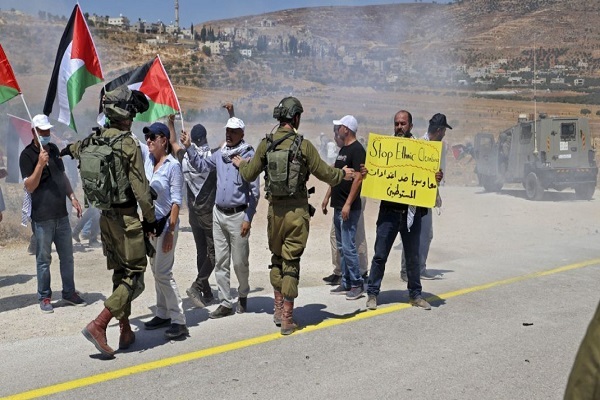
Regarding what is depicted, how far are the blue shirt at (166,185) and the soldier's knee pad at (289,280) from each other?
3.39 ft

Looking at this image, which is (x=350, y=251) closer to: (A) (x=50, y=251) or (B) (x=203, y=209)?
(B) (x=203, y=209)

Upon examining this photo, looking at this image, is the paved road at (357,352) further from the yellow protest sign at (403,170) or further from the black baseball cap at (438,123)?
the black baseball cap at (438,123)

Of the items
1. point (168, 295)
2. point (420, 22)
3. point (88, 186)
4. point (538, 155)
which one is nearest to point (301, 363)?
point (168, 295)

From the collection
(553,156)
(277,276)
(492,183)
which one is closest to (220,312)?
(277,276)

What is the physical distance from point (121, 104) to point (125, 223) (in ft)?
2.85

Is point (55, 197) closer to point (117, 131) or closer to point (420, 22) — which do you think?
point (117, 131)

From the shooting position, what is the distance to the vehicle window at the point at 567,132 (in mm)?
18047

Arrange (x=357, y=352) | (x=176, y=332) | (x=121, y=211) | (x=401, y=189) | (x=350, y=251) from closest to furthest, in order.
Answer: (x=121, y=211), (x=357, y=352), (x=176, y=332), (x=401, y=189), (x=350, y=251)

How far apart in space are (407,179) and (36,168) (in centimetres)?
347

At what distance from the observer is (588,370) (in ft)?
5.38

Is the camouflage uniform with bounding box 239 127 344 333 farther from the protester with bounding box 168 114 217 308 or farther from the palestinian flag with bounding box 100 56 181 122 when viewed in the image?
the palestinian flag with bounding box 100 56 181 122

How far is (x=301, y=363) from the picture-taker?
16.7 feet

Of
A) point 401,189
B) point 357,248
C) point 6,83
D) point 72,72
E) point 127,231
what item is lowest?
point 357,248

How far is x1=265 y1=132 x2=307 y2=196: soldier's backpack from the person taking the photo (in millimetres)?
5555
